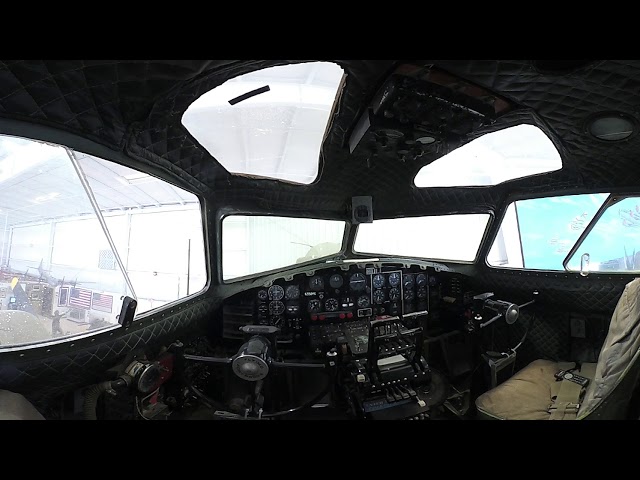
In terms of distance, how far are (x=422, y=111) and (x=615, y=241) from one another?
294 cm

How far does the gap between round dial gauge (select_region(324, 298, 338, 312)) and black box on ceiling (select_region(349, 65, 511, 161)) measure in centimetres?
178

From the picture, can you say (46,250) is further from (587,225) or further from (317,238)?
(587,225)

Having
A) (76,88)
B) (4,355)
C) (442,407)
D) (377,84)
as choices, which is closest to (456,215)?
(442,407)

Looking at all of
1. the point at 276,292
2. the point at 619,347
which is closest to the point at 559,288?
the point at 619,347

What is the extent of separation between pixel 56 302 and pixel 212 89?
5.11 feet

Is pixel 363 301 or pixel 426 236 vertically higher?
pixel 426 236

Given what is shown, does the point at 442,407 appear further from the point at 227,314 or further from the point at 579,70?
the point at 579,70

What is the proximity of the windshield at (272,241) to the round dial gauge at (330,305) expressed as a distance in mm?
591

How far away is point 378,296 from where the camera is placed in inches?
133

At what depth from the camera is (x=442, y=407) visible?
2666 mm

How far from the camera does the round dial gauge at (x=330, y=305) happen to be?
10.5ft

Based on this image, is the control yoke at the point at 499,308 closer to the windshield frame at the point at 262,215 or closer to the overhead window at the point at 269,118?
the windshield frame at the point at 262,215

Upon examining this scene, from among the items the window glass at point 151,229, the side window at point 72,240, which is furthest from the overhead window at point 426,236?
the side window at point 72,240

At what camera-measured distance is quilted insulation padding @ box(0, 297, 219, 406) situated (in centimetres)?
146
